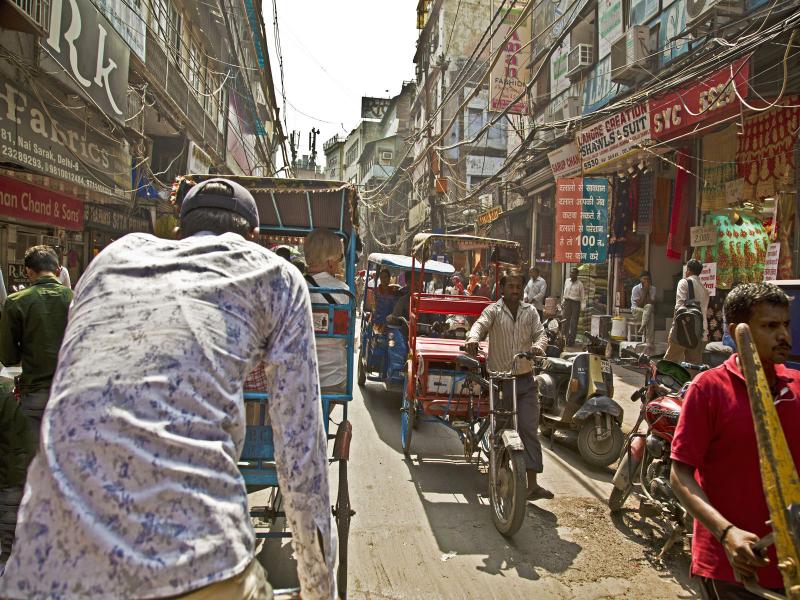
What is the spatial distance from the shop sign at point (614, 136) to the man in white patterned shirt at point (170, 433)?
10032mm

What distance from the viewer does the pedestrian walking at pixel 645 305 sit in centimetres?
1245

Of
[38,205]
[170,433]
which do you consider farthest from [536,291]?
[170,433]

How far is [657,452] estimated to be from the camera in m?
4.18

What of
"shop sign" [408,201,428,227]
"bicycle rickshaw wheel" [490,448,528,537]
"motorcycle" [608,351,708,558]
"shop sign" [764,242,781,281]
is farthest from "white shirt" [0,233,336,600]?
"shop sign" [408,201,428,227]

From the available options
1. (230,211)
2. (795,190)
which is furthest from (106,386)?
(795,190)

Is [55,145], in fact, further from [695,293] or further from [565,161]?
[565,161]

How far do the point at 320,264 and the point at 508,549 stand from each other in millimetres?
2512

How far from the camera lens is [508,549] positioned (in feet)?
13.5

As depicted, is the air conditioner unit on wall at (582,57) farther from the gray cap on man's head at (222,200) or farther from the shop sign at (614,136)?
the gray cap on man's head at (222,200)

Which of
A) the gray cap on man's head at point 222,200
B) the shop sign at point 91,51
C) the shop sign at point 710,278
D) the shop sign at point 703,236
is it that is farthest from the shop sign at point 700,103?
the shop sign at point 91,51

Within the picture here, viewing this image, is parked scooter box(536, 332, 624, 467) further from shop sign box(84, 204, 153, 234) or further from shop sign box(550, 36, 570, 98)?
shop sign box(550, 36, 570, 98)

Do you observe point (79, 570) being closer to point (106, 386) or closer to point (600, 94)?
point (106, 386)

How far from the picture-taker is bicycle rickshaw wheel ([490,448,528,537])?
412 cm

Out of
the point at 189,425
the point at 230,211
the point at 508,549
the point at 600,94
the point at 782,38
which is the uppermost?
the point at 600,94
